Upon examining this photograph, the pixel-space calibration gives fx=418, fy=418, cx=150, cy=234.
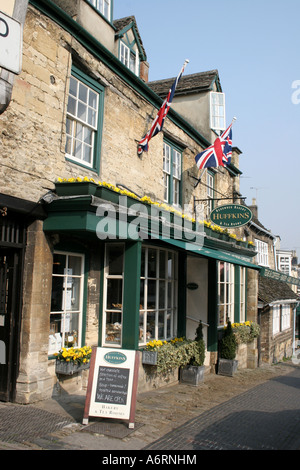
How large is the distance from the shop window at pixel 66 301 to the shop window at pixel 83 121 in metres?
1.96

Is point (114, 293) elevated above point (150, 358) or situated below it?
above

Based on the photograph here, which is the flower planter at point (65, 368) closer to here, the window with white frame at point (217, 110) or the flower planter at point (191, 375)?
the flower planter at point (191, 375)

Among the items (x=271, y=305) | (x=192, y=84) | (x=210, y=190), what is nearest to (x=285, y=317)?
(x=271, y=305)

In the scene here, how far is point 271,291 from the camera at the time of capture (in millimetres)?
20312

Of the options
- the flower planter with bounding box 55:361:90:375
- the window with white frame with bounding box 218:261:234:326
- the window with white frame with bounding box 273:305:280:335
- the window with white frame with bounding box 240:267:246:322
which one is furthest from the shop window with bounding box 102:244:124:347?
the window with white frame with bounding box 273:305:280:335

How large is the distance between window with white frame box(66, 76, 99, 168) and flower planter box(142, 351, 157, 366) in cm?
391

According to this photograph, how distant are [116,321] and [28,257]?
2.50m

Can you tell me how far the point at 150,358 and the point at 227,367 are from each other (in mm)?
4641

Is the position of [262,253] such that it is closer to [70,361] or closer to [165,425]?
[70,361]

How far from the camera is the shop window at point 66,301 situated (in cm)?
752

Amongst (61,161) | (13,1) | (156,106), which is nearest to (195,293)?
(156,106)

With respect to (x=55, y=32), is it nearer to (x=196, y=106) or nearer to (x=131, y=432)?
(x=131, y=432)

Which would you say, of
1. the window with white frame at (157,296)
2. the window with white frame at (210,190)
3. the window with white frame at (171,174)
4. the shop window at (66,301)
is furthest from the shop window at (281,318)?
the shop window at (66,301)

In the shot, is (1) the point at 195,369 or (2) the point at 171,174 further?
(2) the point at 171,174
